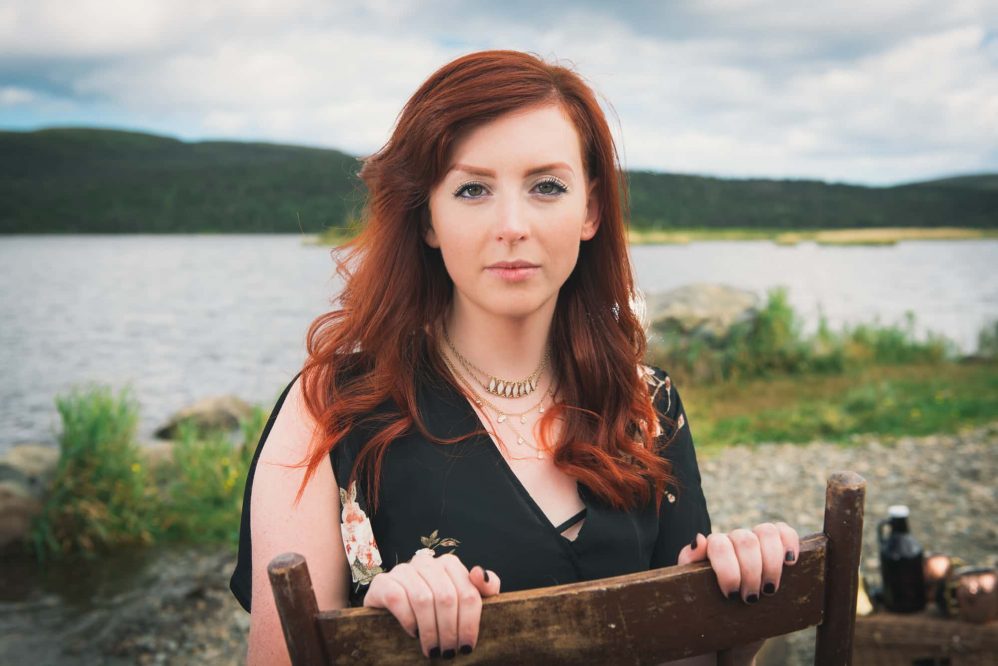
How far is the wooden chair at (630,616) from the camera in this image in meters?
1.01

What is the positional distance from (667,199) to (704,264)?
3.41 m

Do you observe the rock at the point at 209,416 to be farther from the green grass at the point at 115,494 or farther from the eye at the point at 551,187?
the eye at the point at 551,187

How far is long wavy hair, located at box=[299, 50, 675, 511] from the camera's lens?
1.61 m

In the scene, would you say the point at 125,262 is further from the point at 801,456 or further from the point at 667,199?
the point at 801,456

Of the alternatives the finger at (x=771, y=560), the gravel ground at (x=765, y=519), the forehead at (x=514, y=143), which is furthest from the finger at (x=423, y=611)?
the gravel ground at (x=765, y=519)

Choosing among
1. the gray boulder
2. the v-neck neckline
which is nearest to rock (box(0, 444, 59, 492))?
the gray boulder

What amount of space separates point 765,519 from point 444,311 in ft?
16.8

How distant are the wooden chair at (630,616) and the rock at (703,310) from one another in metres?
10.3


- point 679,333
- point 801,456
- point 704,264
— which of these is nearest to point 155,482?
point 801,456

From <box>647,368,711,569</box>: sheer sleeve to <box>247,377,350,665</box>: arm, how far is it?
714 millimetres

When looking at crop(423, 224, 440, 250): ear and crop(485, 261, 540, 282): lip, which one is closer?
crop(485, 261, 540, 282): lip

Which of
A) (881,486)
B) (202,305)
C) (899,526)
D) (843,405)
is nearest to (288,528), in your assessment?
(899,526)

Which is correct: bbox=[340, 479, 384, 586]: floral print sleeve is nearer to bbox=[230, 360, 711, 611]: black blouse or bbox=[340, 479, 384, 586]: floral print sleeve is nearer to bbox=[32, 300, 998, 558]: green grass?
bbox=[230, 360, 711, 611]: black blouse

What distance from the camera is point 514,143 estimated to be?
5.28 ft
